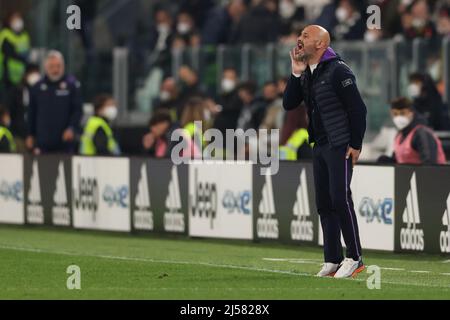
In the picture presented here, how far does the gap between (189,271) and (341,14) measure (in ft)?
44.3

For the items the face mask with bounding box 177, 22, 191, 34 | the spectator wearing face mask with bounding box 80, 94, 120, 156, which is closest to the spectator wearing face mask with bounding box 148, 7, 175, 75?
the face mask with bounding box 177, 22, 191, 34

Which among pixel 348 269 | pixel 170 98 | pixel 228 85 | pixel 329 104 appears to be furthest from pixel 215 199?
pixel 170 98

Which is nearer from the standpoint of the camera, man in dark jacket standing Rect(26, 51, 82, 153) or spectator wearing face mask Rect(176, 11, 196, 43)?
man in dark jacket standing Rect(26, 51, 82, 153)

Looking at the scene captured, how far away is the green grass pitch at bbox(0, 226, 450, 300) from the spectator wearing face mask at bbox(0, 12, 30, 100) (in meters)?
10.2

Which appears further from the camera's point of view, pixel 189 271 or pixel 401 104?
pixel 401 104

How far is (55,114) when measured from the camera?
24406 millimetres

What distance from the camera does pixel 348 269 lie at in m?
15.0

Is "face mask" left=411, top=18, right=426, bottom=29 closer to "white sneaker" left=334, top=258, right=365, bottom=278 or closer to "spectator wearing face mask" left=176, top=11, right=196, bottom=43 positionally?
"spectator wearing face mask" left=176, top=11, right=196, bottom=43

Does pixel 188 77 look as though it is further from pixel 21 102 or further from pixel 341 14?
pixel 21 102

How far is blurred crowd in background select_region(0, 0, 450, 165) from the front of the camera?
77.6 ft

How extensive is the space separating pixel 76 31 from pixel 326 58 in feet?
59.2

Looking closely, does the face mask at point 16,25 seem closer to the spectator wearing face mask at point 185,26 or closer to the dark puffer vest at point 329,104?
the spectator wearing face mask at point 185,26

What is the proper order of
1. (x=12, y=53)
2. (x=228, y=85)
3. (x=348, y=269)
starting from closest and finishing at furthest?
(x=348, y=269), (x=228, y=85), (x=12, y=53)

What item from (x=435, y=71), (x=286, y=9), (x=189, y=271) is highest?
(x=286, y=9)
